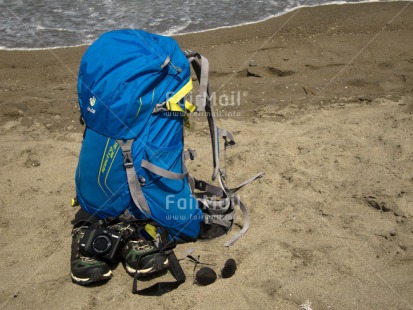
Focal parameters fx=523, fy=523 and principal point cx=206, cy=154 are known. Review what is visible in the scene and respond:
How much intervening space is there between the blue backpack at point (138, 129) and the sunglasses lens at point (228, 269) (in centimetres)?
23

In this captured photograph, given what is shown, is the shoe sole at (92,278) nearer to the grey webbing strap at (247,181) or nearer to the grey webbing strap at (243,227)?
the grey webbing strap at (243,227)

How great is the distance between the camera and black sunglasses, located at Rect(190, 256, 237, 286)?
9.23 feet

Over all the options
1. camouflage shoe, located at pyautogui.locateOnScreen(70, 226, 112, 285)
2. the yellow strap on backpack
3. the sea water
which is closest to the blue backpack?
the yellow strap on backpack

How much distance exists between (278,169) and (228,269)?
1.04m

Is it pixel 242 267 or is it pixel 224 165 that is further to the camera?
pixel 224 165

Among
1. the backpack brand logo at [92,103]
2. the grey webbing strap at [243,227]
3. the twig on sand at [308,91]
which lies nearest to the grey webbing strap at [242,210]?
the grey webbing strap at [243,227]

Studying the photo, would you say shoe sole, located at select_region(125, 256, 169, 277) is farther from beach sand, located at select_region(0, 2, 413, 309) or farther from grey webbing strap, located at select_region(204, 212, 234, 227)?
grey webbing strap, located at select_region(204, 212, 234, 227)

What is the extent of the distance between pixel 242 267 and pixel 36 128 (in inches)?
88.0

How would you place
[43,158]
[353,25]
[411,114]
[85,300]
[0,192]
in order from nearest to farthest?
[85,300], [0,192], [43,158], [411,114], [353,25]

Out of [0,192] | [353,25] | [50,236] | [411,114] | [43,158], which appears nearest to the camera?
[50,236]

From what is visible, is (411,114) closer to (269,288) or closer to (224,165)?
(224,165)

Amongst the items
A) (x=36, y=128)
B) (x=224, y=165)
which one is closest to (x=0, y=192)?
(x=36, y=128)

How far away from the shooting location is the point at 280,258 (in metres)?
2.97

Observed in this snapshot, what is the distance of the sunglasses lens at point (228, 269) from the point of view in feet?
9.35
